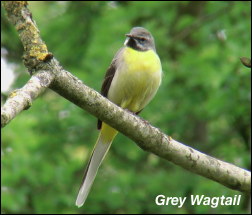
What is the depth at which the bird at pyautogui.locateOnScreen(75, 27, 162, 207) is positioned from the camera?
18.7 feet

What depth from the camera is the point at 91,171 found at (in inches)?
223

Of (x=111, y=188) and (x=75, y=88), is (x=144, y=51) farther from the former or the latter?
(x=111, y=188)

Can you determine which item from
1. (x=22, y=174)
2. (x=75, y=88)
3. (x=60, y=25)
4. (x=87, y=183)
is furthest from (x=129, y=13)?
(x=75, y=88)

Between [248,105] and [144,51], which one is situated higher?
[144,51]

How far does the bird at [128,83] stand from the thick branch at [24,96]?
7.22ft

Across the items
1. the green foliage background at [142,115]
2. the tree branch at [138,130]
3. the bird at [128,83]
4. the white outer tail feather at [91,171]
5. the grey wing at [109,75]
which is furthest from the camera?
the green foliage background at [142,115]

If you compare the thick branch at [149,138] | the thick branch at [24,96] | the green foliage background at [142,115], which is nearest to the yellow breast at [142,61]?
the thick branch at [149,138]

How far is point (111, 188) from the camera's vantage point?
8258 millimetres

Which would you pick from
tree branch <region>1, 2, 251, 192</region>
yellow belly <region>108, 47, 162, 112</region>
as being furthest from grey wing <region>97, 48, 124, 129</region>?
tree branch <region>1, 2, 251, 192</region>

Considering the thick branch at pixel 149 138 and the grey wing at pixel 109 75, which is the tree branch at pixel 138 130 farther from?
the grey wing at pixel 109 75

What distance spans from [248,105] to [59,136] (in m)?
2.88

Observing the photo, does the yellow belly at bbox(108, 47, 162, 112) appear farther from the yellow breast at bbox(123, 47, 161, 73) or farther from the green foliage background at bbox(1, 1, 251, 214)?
the green foliage background at bbox(1, 1, 251, 214)

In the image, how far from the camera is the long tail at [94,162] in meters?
5.52

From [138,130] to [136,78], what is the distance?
1.49 metres
